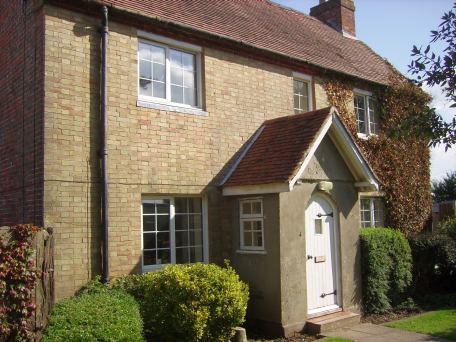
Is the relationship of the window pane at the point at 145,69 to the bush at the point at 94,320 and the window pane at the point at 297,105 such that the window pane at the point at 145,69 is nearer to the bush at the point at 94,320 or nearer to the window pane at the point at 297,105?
the bush at the point at 94,320

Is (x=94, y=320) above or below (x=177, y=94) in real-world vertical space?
below

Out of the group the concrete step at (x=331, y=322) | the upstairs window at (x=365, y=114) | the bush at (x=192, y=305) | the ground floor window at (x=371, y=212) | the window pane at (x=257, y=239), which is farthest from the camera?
the upstairs window at (x=365, y=114)

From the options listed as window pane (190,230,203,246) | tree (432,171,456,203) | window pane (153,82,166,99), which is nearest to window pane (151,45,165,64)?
window pane (153,82,166,99)

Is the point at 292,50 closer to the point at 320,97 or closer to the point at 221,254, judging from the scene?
the point at 320,97

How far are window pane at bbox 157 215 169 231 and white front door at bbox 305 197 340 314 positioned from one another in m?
3.08

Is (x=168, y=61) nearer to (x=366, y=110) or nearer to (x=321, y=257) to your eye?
(x=321, y=257)

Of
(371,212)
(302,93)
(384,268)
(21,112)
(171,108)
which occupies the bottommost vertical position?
(384,268)

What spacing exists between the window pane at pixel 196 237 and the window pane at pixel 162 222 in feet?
2.28

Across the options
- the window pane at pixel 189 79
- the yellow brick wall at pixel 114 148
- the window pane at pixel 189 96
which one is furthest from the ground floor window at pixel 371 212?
the window pane at pixel 189 79

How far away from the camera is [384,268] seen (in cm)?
1205

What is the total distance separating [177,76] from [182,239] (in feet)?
11.9

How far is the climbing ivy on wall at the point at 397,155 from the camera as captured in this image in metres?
14.7

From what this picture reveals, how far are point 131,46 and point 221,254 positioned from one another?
4.91m

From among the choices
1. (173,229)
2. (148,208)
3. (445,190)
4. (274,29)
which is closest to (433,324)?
(173,229)
